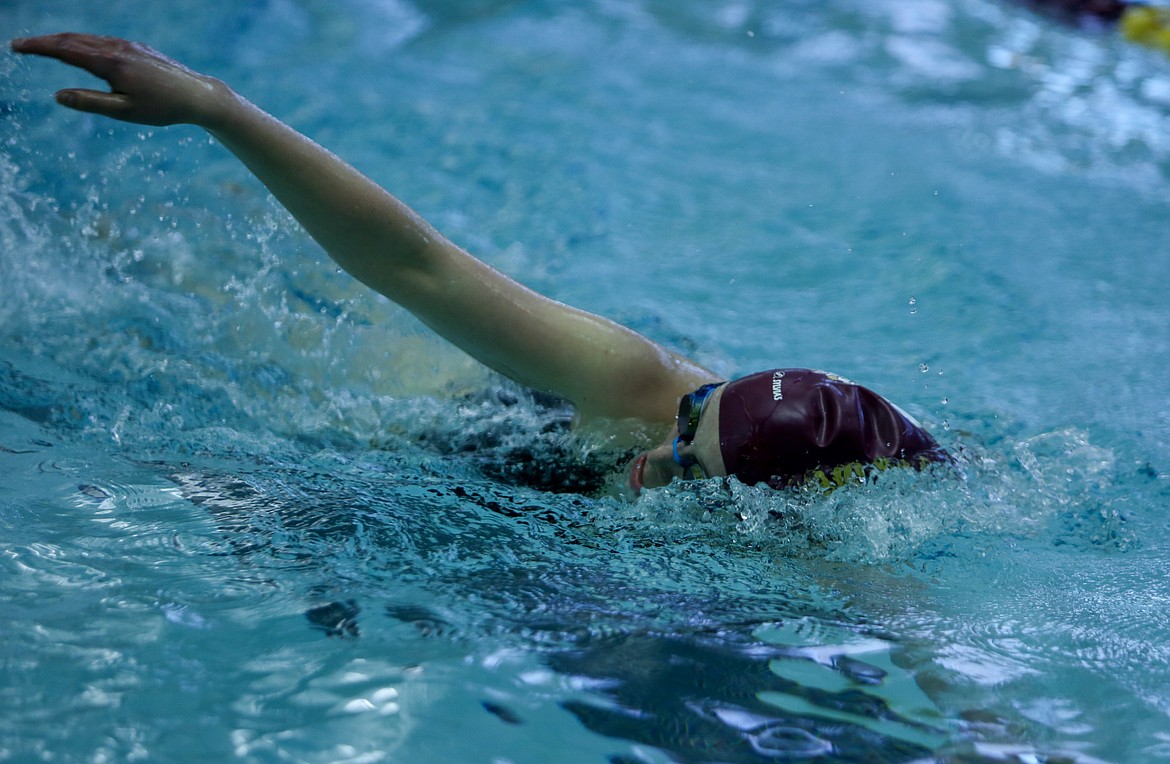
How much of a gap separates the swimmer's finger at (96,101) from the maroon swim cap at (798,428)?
134cm

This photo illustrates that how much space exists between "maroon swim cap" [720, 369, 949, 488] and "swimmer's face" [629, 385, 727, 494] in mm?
22

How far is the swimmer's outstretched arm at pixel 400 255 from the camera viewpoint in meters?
2.01

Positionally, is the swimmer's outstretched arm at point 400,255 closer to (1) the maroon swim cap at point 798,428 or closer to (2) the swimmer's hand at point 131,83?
(2) the swimmer's hand at point 131,83

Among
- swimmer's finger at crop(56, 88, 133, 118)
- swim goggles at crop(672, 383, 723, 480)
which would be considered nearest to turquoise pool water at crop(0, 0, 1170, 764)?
swim goggles at crop(672, 383, 723, 480)

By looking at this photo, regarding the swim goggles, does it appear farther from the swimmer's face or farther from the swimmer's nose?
the swimmer's nose

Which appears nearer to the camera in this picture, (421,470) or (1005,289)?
(421,470)

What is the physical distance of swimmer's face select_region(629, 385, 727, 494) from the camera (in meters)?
2.16

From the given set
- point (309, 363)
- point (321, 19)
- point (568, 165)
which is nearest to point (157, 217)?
point (309, 363)

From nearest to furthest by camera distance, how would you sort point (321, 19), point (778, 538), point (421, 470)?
point (778, 538) → point (421, 470) → point (321, 19)

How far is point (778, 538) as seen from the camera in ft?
7.27

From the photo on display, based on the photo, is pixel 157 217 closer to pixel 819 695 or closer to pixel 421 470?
pixel 421 470

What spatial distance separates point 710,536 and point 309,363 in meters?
1.39

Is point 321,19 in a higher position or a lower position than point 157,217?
higher

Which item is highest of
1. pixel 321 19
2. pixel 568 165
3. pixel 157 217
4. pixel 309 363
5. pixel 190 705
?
pixel 321 19
